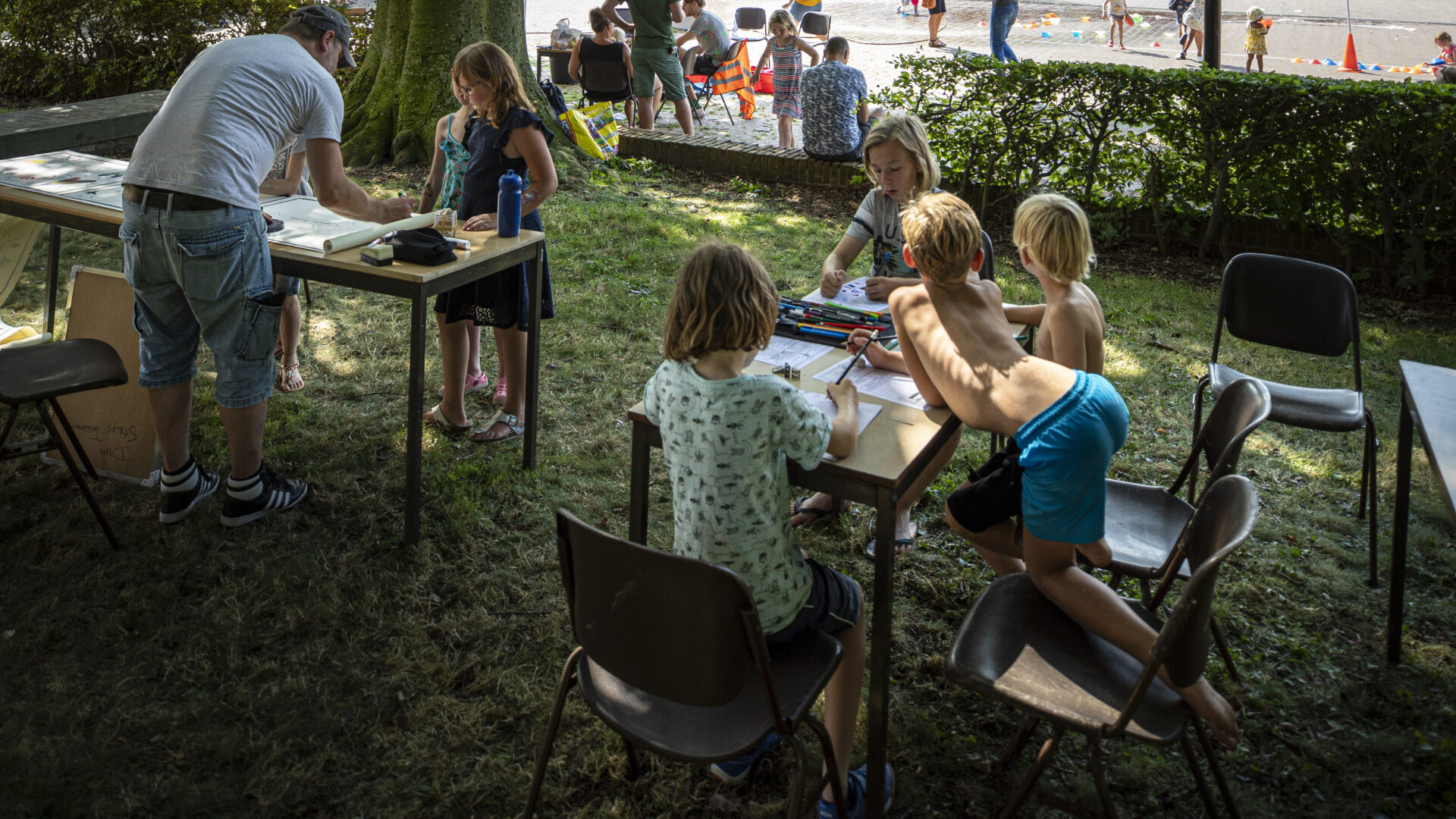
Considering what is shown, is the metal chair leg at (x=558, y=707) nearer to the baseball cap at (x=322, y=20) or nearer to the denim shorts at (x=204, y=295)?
the denim shorts at (x=204, y=295)

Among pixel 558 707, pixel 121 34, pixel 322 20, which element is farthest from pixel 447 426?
pixel 121 34

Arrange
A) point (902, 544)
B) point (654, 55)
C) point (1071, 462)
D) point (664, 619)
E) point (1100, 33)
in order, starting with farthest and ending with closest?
point (1100, 33) → point (654, 55) → point (902, 544) → point (1071, 462) → point (664, 619)

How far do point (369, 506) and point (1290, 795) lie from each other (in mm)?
3065

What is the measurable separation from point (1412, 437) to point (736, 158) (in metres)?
6.55

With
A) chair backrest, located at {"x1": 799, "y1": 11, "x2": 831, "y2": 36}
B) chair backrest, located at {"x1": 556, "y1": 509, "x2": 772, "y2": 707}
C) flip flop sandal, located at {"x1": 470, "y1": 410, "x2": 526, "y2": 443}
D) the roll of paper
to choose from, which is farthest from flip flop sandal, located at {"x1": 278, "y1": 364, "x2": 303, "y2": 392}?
chair backrest, located at {"x1": 799, "y1": 11, "x2": 831, "y2": 36}

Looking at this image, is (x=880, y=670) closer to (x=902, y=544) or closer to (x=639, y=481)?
(x=639, y=481)

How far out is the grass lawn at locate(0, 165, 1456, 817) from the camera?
254 centimetres

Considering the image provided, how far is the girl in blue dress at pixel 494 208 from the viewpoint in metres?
3.90

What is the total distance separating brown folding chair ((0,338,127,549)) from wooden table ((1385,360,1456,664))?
3909 millimetres

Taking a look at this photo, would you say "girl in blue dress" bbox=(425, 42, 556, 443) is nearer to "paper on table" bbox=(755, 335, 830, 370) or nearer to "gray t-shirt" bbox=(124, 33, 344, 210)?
"gray t-shirt" bbox=(124, 33, 344, 210)

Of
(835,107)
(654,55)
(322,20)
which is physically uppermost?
(654,55)

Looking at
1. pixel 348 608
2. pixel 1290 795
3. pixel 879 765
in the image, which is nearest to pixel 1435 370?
pixel 1290 795

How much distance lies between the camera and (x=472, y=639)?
3.11m

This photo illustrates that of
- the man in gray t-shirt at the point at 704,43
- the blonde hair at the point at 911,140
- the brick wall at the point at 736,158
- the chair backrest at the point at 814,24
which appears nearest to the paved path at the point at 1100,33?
the man in gray t-shirt at the point at 704,43
